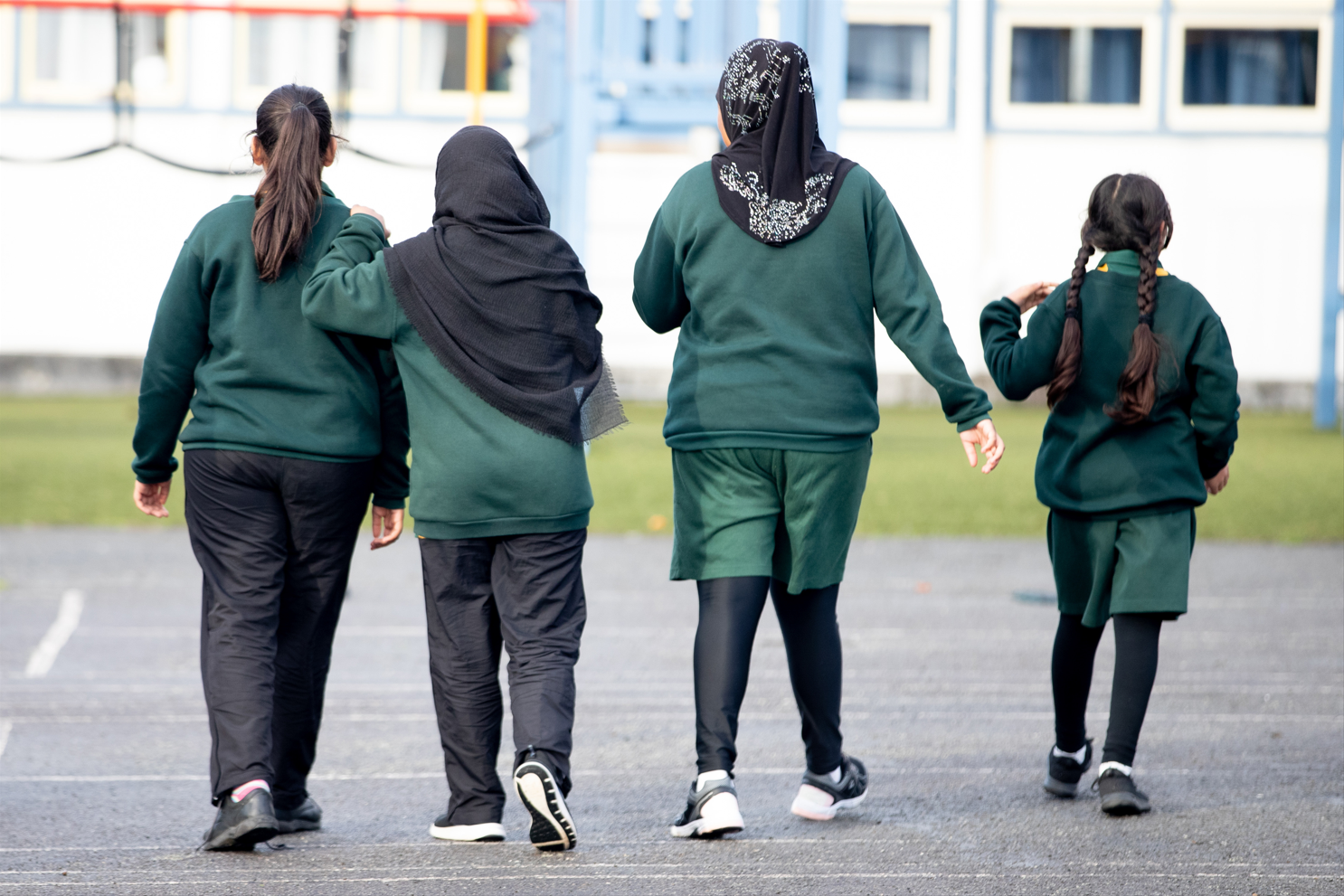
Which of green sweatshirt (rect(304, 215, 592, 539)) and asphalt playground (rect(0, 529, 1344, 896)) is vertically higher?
green sweatshirt (rect(304, 215, 592, 539))

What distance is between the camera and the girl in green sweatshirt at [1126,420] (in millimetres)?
4305

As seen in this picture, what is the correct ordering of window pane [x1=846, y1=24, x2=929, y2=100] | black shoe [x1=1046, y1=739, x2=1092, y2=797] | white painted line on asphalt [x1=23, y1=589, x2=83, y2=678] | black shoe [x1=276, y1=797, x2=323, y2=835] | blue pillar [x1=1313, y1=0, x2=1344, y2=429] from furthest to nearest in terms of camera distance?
window pane [x1=846, y1=24, x2=929, y2=100] → blue pillar [x1=1313, y1=0, x2=1344, y2=429] → white painted line on asphalt [x1=23, y1=589, x2=83, y2=678] → black shoe [x1=1046, y1=739, x2=1092, y2=797] → black shoe [x1=276, y1=797, x2=323, y2=835]

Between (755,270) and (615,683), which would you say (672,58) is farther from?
(755,270)

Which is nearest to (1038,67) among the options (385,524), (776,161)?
(776,161)

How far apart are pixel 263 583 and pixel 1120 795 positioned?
212cm

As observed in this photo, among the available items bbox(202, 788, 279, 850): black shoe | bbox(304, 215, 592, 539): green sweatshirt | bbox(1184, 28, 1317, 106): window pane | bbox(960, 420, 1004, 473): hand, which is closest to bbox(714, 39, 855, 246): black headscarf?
bbox(960, 420, 1004, 473): hand

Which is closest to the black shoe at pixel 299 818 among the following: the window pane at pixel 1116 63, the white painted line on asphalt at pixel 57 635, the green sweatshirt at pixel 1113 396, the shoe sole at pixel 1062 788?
the shoe sole at pixel 1062 788

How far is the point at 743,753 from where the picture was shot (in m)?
5.17

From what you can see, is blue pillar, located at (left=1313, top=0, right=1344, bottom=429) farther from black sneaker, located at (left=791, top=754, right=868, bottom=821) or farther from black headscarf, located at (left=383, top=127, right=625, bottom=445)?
black headscarf, located at (left=383, top=127, right=625, bottom=445)

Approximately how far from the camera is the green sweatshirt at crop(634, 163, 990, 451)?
4039 mm

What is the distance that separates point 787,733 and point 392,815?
1544 millimetres

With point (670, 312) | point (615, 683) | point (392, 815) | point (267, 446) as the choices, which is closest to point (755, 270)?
point (670, 312)

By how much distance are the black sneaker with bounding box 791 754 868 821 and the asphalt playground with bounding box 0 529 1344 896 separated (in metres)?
0.06

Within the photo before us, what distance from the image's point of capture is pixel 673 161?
2544 cm
